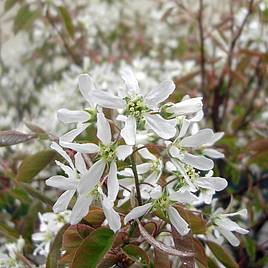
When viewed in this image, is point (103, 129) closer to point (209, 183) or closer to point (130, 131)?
point (130, 131)

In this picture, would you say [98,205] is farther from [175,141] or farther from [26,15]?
[26,15]

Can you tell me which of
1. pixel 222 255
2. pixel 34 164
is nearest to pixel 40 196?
pixel 34 164

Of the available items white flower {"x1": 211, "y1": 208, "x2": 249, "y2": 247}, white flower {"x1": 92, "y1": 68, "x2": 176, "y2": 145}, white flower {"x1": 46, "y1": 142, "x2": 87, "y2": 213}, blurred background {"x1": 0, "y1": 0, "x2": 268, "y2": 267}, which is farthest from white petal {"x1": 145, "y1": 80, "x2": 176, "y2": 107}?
blurred background {"x1": 0, "y1": 0, "x2": 268, "y2": 267}

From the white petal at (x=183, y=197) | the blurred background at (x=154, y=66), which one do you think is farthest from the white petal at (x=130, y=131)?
the blurred background at (x=154, y=66)

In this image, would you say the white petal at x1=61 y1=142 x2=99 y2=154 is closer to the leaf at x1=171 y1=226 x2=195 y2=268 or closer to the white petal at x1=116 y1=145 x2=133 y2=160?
the white petal at x1=116 y1=145 x2=133 y2=160

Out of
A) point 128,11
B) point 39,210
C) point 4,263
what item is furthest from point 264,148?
point 128,11

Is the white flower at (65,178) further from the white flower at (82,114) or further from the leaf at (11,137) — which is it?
the leaf at (11,137)
